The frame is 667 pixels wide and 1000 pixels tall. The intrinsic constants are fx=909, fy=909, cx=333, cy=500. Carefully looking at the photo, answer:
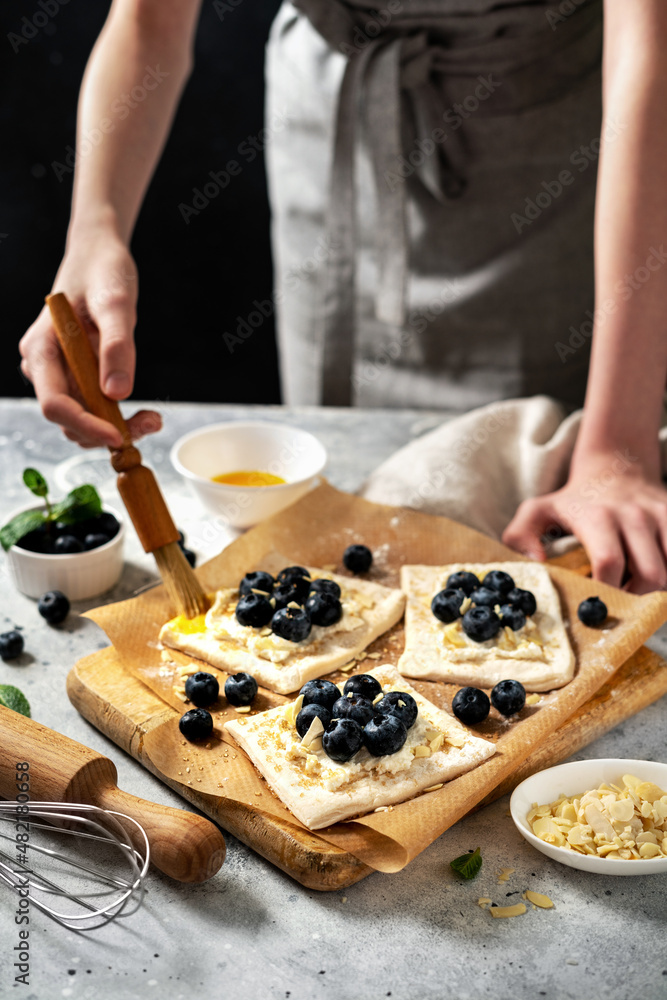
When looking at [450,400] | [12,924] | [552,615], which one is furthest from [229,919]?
[450,400]

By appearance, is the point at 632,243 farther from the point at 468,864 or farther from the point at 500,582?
the point at 468,864

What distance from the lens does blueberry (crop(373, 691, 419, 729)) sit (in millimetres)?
1383

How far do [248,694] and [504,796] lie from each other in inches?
17.7

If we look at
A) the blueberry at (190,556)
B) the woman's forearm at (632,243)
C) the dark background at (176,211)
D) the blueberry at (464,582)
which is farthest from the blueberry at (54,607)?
the dark background at (176,211)

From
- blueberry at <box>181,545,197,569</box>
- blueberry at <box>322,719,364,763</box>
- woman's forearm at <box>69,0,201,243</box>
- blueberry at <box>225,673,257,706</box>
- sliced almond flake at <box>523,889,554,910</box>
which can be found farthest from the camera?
woman's forearm at <box>69,0,201,243</box>

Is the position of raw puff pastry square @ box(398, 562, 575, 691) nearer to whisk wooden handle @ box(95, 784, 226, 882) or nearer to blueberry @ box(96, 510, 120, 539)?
whisk wooden handle @ box(95, 784, 226, 882)

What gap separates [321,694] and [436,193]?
1.75 m

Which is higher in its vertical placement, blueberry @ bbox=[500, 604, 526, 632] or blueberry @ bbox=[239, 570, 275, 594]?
blueberry @ bbox=[239, 570, 275, 594]

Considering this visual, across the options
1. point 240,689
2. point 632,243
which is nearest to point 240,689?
point 240,689

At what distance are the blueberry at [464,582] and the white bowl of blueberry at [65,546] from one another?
699 mm

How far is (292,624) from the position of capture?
165cm

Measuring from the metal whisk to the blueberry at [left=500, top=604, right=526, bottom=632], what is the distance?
78 centimetres

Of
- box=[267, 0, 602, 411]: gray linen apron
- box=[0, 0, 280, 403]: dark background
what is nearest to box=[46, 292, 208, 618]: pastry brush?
box=[267, 0, 602, 411]: gray linen apron

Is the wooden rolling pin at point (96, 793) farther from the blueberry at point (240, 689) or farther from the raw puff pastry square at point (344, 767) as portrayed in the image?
the blueberry at point (240, 689)
